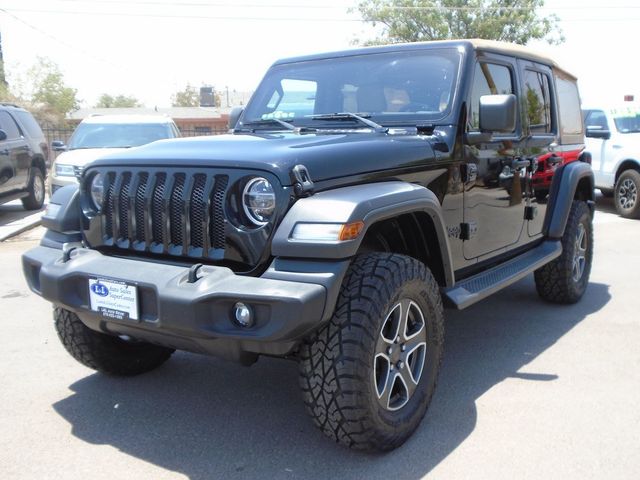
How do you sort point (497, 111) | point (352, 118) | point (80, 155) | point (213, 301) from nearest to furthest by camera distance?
point (213, 301)
point (497, 111)
point (352, 118)
point (80, 155)

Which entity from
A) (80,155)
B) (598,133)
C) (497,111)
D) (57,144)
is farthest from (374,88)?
(57,144)

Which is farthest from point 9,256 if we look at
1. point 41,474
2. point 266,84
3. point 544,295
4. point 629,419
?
point 629,419

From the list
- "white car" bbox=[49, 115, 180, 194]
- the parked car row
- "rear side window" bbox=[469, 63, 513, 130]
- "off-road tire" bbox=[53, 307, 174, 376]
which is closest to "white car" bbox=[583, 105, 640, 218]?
"rear side window" bbox=[469, 63, 513, 130]

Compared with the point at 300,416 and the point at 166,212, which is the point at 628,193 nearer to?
the point at 300,416

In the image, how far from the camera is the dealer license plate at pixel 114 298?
2686 millimetres

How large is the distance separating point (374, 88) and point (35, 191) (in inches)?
358

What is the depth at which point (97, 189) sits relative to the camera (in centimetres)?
328

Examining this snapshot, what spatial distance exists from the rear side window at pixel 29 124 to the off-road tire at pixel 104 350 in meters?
8.61

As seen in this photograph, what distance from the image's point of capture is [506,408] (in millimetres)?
3375

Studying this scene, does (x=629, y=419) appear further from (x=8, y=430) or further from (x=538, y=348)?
(x=8, y=430)

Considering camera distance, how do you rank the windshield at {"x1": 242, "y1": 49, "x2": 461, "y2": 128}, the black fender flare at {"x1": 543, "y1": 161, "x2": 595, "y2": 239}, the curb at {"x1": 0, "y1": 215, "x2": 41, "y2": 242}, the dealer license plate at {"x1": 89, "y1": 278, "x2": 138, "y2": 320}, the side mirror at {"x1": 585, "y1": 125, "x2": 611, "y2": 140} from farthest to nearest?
the side mirror at {"x1": 585, "y1": 125, "x2": 611, "y2": 140}, the curb at {"x1": 0, "y1": 215, "x2": 41, "y2": 242}, the black fender flare at {"x1": 543, "y1": 161, "x2": 595, "y2": 239}, the windshield at {"x1": 242, "y1": 49, "x2": 461, "y2": 128}, the dealer license plate at {"x1": 89, "y1": 278, "x2": 138, "y2": 320}

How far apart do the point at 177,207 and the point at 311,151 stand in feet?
2.12

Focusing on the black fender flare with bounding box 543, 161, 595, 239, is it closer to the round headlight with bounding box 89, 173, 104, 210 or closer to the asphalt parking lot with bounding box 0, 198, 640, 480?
the asphalt parking lot with bounding box 0, 198, 640, 480

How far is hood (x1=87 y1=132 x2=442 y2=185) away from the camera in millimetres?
2742
